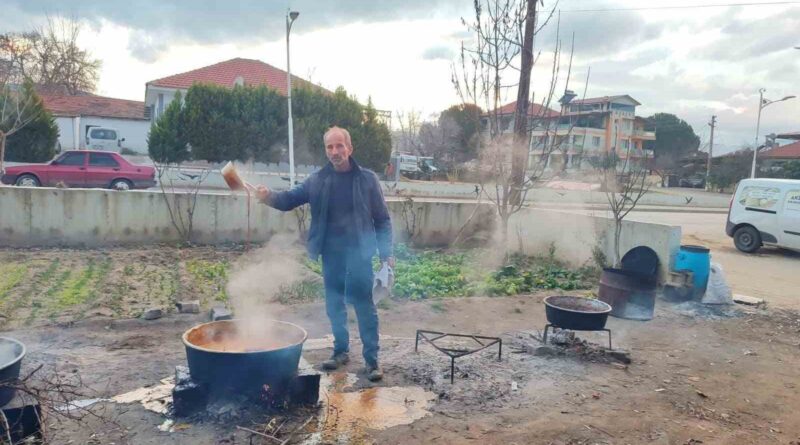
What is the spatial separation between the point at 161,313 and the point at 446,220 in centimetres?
682

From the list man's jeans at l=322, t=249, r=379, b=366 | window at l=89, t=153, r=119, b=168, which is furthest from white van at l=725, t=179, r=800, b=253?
window at l=89, t=153, r=119, b=168

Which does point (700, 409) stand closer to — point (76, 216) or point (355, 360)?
point (355, 360)

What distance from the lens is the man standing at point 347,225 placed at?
438cm

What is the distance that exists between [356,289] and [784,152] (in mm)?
55890

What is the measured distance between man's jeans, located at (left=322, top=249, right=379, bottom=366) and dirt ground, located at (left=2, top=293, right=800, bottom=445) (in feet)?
1.12

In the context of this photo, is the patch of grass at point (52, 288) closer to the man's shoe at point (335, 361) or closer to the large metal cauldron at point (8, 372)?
the large metal cauldron at point (8, 372)

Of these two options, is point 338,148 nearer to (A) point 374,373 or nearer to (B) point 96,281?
(A) point 374,373

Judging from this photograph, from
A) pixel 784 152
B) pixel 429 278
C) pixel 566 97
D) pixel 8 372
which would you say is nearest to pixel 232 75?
pixel 566 97

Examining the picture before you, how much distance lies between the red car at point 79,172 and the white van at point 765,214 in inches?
684

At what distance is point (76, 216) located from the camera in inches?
365

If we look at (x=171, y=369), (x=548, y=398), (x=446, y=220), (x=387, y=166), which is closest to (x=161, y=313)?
(x=171, y=369)

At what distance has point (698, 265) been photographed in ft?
24.9

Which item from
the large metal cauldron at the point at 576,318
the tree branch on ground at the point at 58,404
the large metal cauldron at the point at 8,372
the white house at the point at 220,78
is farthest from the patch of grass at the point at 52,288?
the white house at the point at 220,78

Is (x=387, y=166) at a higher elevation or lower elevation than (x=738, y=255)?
higher
